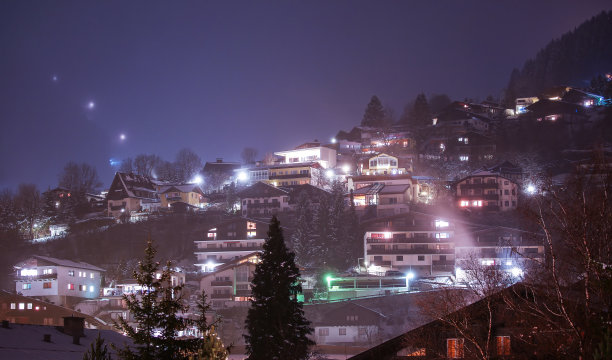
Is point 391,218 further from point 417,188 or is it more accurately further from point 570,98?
point 570,98

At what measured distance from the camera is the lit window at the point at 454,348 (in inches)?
380

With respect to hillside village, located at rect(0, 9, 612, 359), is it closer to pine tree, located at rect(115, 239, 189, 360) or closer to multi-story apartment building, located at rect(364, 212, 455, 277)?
multi-story apartment building, located at rect(364, 212, 455, 277)

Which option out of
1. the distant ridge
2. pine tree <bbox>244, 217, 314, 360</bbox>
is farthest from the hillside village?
the distant ridge

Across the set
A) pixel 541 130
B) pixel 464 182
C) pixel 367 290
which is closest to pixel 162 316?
pixel 367 290

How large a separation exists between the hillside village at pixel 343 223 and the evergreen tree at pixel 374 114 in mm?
214

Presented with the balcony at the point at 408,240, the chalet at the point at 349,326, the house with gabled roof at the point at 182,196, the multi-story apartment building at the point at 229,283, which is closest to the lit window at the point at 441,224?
the balcony at the point at 408,240

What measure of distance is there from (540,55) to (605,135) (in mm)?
63919

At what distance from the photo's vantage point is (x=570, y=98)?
225ft

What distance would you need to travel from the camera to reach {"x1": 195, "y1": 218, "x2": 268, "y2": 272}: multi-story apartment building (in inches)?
1742

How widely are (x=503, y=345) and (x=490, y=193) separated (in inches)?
1650

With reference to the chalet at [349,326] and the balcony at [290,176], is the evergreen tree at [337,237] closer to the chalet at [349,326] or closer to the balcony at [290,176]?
the chalet at [349,326]

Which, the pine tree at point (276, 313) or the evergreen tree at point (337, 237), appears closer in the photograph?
the pine tree at point (276, 313)

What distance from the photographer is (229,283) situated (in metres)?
37.3

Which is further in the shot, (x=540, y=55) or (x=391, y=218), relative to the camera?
(x=540, y=55)
